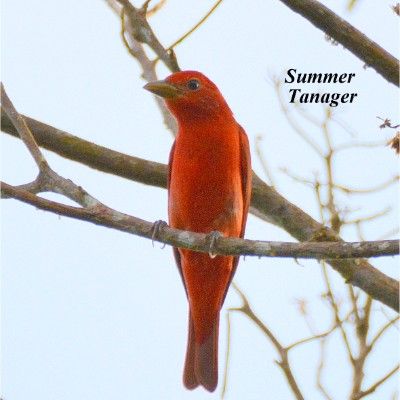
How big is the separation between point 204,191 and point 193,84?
0.79 meters

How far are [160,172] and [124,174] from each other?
237mm

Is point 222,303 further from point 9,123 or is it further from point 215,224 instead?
point 9,123

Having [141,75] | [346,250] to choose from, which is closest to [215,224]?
[141,75]

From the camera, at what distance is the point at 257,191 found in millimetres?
4383

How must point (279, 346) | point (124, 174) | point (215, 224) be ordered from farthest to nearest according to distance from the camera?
point (124, 174) → point (215, 224) → point (279, 346)

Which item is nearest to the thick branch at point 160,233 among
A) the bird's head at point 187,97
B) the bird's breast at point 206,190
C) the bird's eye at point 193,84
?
the bird's breast at point 206,190

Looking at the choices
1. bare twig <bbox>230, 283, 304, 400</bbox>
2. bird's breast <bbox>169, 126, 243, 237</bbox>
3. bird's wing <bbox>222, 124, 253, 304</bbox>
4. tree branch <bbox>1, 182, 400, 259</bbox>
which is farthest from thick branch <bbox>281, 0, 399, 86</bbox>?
bare twig <bbox>230, 283, 304, 400</bbox>

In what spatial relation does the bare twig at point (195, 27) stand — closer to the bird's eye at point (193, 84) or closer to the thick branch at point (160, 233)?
the bird's eye at point (193, 84)

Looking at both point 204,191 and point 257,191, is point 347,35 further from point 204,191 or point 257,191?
point 257,191

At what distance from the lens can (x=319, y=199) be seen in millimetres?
4414

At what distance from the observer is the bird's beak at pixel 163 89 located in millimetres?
4242

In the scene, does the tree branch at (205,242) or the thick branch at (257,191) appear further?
the thick branch at (257,191)

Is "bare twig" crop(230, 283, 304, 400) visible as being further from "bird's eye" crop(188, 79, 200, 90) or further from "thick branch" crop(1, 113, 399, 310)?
"bird's eye" crop(188, 79, 200, 90)

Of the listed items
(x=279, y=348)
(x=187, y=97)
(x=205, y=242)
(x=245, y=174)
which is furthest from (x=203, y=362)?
(x=187, y=97)
